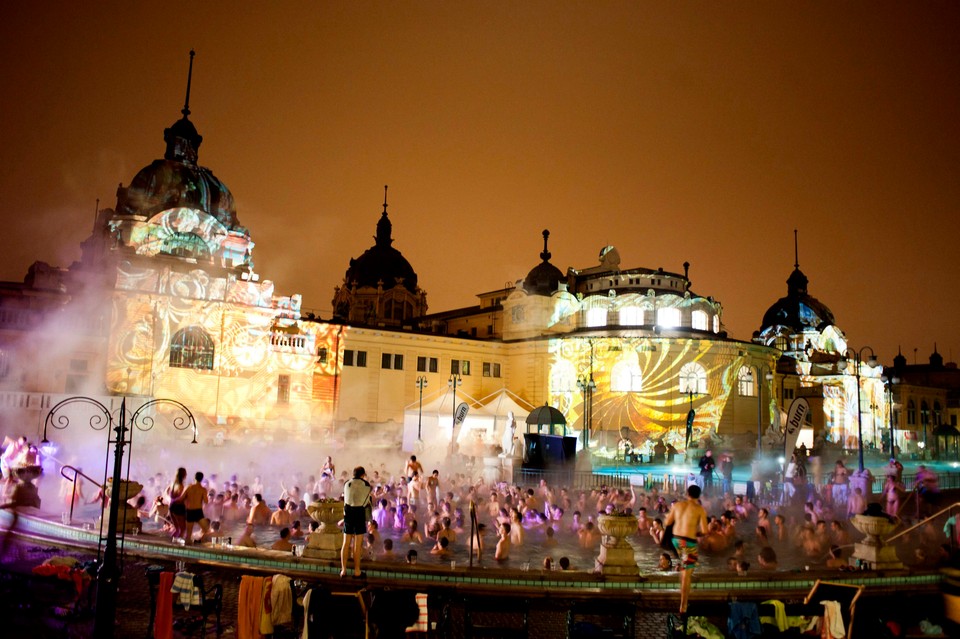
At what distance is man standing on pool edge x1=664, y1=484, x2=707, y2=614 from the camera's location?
10.9 meters

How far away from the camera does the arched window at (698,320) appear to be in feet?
188

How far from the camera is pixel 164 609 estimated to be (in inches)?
403

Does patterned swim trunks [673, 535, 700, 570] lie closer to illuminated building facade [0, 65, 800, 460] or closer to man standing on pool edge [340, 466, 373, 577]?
man standing on pool edge [340, 466, 373, 577]

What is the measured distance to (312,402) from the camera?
46250mm

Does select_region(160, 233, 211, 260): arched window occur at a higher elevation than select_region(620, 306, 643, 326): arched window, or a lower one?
higher

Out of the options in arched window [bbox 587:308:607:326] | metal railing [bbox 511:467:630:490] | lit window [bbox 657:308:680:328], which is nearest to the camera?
metal railing [bbox 511:467:630:490]

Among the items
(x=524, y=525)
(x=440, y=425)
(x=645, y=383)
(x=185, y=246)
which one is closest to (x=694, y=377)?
(x=645, y=383)

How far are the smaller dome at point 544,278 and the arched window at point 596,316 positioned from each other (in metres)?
3.30

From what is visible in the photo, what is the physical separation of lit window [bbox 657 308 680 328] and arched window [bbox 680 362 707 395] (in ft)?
15.3

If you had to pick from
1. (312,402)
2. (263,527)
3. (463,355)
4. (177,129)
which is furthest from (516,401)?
(177,129)

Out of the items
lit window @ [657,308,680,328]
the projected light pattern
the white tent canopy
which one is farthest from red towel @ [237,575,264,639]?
lit window @ [657,308,680,328]

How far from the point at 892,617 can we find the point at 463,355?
45.0 meters

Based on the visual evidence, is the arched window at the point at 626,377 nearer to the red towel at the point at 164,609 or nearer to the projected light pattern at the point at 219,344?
the projected light pattern at the point at 219,344

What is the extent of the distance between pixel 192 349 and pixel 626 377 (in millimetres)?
28681
